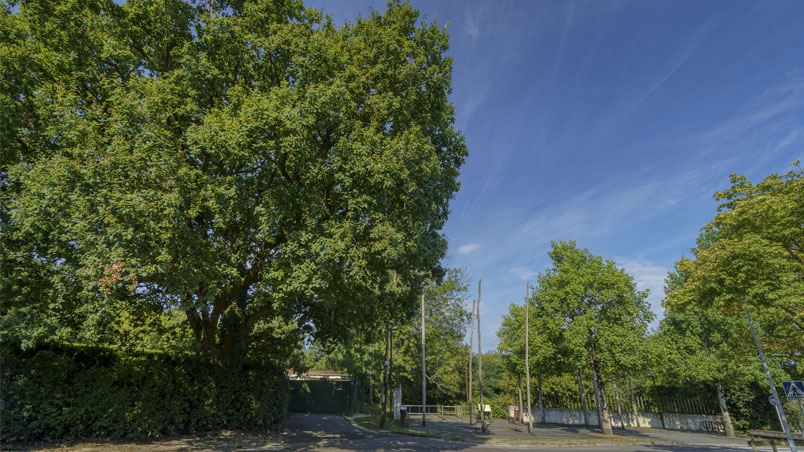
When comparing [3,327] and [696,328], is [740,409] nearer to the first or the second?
[696,328]

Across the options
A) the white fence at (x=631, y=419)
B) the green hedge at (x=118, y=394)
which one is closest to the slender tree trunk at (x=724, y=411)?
the white fence at (x=631, y=419)

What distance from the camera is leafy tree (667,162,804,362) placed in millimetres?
11055

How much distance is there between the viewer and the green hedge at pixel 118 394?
894 centimetres

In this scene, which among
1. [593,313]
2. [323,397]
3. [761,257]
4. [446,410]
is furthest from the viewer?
[446,410]

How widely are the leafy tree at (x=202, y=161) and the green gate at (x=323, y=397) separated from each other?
69.8ft

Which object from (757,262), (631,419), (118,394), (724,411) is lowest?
(631,419)

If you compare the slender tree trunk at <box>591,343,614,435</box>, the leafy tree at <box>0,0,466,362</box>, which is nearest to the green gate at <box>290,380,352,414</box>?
the slender tree trunk at <box>591,343,614,435</box>

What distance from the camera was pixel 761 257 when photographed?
455 inches

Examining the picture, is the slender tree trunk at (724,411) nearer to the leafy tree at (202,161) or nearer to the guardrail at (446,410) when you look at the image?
the guardrail at (446,410)

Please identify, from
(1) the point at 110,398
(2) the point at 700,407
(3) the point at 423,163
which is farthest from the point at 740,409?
(1) the point at 110,398

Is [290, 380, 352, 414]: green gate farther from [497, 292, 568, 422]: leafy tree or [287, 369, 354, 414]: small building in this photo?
[497, 292, 568, 422]: leafy tree

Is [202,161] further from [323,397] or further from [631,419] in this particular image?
[631,419]

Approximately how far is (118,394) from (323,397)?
23.1 meters

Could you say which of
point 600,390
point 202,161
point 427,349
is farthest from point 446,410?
point 202,161
